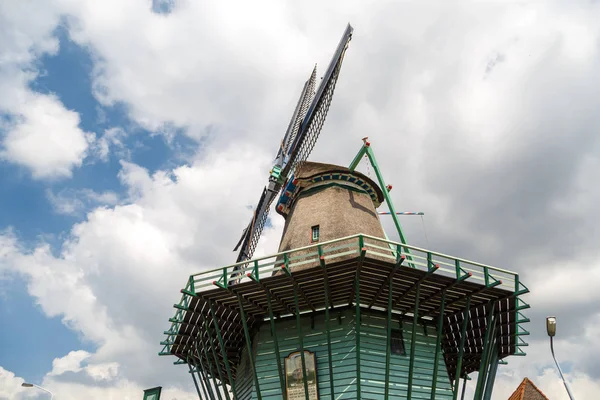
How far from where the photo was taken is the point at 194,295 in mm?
13242

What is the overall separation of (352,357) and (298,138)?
11992 millimetres

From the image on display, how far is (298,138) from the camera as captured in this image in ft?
72.9

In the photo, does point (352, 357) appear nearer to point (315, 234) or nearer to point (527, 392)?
point (315, 234)

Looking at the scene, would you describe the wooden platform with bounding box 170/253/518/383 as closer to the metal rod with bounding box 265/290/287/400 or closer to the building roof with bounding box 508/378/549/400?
the metal rod with bounding box 265/290/287/400

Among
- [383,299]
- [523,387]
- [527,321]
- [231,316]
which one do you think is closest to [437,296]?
[383,299]

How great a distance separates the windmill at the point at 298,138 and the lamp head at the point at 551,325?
38.4 ft

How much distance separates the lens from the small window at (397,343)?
46.3 ft

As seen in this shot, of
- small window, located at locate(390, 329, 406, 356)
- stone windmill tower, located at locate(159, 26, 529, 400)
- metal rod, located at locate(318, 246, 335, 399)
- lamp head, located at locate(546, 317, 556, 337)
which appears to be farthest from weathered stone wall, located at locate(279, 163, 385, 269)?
lamp head, located at locate(546, 317, 556, 337)

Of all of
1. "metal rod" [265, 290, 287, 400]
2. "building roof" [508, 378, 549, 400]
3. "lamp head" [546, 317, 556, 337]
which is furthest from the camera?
"building roof" [508, 378, 549, 400]

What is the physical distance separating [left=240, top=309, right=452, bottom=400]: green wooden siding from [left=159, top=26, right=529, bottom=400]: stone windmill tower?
3 centimetres

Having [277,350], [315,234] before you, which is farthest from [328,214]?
[277,350]

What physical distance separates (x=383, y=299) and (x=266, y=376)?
4.42 meters

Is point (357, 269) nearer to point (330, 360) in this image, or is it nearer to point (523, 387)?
point (330, 360)

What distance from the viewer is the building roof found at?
20219 millimetres
